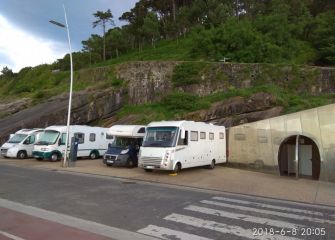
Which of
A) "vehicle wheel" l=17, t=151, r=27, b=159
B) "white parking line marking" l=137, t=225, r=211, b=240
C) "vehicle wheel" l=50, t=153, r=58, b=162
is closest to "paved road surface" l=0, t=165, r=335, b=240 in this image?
"white parking line marking" l=137, t=225, r=211, b=240

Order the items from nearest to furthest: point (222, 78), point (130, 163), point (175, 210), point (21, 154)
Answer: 1. point (175, 210)
2. point (130, 163)
3. point (21, 154)
4. point (222, 78)

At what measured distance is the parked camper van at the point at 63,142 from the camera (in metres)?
25.9

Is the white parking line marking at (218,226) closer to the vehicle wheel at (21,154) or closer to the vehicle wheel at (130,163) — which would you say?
the vehicle wheel at (130,163)

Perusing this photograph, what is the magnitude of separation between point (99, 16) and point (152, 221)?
62005mm

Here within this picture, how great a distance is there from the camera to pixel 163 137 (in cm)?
1944

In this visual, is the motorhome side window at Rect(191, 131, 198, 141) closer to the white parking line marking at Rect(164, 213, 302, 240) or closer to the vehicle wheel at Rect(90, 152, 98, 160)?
the white parking line marking at Rect(164, 213, 302, 240)

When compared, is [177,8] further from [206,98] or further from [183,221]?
[183,221]

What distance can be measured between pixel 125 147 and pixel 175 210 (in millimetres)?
13610

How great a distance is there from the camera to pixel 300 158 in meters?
20.4

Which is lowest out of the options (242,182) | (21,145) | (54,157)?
(242,182)

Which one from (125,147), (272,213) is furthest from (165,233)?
(125,147)

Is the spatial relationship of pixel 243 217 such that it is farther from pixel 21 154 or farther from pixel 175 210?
pixel 21 154
